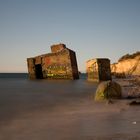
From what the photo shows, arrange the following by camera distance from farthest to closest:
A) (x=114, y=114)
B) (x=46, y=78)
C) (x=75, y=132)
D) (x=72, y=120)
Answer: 1. (x=46, y=78)
2. (x=114, y=114)
3. (x=72, y=120)
4. (x=75, y=132)

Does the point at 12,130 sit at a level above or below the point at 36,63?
below

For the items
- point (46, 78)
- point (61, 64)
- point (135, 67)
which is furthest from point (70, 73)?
point (135, 67)

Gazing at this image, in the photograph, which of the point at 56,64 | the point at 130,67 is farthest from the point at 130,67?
the point at 56,64

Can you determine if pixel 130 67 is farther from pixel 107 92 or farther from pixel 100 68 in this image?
pixel 107 92

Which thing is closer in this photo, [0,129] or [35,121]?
[0,129]

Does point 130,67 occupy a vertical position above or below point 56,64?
below

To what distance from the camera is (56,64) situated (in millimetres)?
41562

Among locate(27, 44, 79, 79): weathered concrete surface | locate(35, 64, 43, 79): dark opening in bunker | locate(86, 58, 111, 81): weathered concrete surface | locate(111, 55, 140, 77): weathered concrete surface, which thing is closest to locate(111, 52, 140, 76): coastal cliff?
locate(111, 55, 140, 77): weathered concrete surface

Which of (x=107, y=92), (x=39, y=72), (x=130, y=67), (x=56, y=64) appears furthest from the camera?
(x=130, y=67)

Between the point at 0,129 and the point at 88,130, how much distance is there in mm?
2489

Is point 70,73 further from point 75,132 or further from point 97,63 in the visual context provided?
point 75,132

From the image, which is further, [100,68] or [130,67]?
[130,67]

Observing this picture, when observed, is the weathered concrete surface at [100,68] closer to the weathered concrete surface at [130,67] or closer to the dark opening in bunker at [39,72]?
the dark opening in bunker at [39,72]

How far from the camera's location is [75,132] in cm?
648
